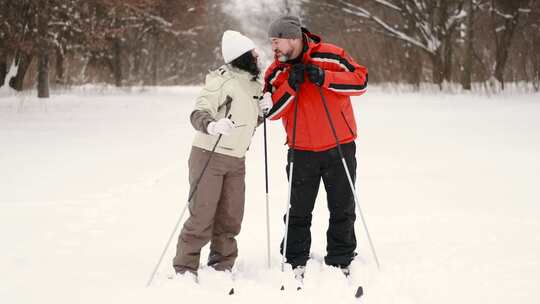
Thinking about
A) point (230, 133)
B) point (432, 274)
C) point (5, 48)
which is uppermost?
point (5, 48)

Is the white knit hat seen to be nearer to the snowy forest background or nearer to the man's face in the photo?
the man's face

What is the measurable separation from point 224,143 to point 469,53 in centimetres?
1805

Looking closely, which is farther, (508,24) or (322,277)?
(508,24)

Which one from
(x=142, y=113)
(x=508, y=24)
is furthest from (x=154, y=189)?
(x=508, y=24)

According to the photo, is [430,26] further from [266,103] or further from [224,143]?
[224,143]

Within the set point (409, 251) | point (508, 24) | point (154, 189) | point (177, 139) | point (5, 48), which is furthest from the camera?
point (508, 24)

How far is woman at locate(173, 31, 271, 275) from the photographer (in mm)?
3674

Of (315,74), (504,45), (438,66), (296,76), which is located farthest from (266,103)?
(438,66)

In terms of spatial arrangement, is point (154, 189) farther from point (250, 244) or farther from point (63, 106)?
point (63, 106)

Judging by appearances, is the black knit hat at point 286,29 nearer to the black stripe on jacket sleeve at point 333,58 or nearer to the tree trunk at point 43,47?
the black stripe on jacket sleeve at point 333,58

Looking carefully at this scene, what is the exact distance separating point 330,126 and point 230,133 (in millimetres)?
642

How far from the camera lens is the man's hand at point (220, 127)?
11.2ft

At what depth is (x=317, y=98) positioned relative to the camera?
3857 mm

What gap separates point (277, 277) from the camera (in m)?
3.76
